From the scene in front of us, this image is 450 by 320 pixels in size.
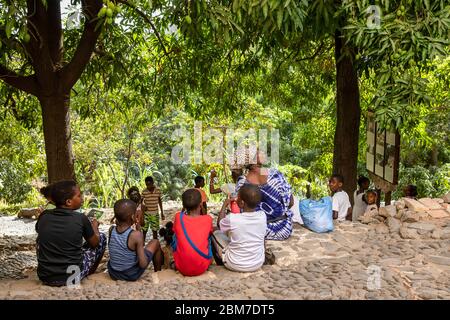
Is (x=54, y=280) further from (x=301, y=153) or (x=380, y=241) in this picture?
(x=301, y=153)

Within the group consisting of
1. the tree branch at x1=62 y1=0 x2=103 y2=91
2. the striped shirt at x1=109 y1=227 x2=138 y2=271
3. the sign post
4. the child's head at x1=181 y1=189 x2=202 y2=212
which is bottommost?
the striped shirt at x1=109 y1=227 x2=138 y2=271

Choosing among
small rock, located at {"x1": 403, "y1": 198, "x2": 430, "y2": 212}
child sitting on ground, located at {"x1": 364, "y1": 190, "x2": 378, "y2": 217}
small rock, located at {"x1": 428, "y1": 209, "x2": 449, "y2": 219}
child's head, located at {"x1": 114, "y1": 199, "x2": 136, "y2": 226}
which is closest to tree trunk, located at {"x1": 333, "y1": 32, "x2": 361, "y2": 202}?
child sitting on ground, located at {"x1": 364, "y1": 190, "x2": 378, "y2": 217}

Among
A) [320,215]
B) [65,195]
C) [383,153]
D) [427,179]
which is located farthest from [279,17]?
[427,179]

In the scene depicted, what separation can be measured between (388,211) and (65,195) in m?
3.69

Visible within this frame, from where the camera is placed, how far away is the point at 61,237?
4.23 meters

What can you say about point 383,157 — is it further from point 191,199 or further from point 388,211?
point 191,199

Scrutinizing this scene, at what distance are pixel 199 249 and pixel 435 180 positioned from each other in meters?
9.34

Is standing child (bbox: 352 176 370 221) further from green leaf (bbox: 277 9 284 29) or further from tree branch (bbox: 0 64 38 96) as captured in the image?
tree branch (bbox: 0 64 38 96)

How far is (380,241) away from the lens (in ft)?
17.4

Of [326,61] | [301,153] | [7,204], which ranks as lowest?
[7,204]

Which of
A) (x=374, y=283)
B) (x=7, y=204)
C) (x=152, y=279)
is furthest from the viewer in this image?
(x=7, y=204)

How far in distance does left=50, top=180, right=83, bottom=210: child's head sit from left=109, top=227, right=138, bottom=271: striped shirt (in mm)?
466

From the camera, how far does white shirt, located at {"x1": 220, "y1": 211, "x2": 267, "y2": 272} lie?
450 cm

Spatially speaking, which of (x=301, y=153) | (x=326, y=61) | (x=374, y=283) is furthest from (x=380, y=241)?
(x=301, y=153)
